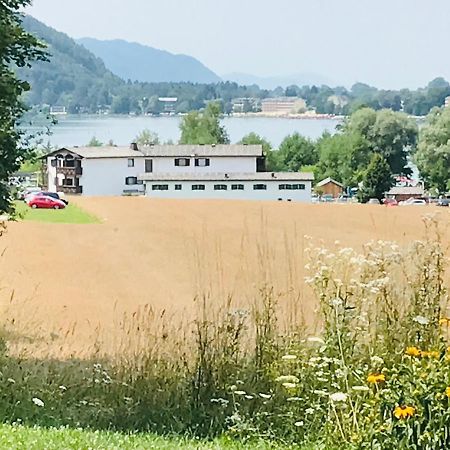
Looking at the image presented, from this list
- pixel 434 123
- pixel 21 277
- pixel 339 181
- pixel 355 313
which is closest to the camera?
pixel 355 313

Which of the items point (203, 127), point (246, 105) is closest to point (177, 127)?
point (203, 127)

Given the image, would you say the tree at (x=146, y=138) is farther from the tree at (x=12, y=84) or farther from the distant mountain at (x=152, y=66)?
the tree at (x=12, y=84)

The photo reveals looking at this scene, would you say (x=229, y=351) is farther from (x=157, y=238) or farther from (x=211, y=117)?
(x=211, y=117)

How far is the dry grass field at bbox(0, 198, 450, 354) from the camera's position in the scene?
144 inches

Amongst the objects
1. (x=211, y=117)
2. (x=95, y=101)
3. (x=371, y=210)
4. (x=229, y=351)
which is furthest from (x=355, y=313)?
(x=211, y=117)

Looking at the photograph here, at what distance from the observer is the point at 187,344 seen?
124 inches

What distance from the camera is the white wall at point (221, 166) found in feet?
42.3

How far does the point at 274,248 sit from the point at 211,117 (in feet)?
42.6

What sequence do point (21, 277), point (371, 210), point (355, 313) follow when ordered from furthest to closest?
point (371, 210) → point (21, 277) → point (355, 313)

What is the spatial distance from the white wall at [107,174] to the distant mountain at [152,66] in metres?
3.24

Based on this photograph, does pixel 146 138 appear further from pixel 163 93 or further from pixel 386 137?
pixel 386 137

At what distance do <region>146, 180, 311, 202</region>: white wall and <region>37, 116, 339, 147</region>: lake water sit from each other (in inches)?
45.3

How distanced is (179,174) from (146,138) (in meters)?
3.18

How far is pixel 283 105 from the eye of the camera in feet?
56.4
